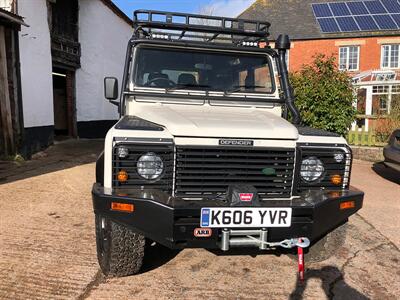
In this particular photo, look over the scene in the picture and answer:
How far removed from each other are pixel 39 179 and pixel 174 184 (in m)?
5.51

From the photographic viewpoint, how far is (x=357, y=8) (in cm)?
2486

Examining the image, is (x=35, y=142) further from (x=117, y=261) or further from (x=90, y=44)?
(x=117, y=261)

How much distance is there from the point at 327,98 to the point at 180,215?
1017cm

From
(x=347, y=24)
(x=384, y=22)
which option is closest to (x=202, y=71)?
(x=347, y=24)

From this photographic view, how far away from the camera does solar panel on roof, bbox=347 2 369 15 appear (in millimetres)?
24609

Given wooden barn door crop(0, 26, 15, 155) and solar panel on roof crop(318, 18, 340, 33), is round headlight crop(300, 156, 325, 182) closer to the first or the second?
wooden barn door crop(0, 26, 15, 155)

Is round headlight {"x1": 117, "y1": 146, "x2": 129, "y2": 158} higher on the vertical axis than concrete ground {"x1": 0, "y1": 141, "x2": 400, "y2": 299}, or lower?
higher

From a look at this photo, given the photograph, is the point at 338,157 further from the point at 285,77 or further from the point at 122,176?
the point at 122,176

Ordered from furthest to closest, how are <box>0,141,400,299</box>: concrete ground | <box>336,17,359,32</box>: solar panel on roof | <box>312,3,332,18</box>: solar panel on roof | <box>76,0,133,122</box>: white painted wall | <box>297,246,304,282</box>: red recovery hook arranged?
<box>312,3,332,18</box>: solar panel on roof → <box>336,17,359,32</box>: solar panel on roof → <box>76,0,133,122</box>: white painted wall → <box>0,141,400,299</box>: concrete ground → <box>297,246,304,282</box>: red recovery hook

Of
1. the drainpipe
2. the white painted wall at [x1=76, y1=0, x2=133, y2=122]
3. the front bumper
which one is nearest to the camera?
the front bumper

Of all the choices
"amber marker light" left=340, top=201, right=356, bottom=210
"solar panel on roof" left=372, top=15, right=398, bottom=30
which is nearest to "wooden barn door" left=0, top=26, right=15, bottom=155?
"amber marker light" left=340, top=201, right=356, bottom=210

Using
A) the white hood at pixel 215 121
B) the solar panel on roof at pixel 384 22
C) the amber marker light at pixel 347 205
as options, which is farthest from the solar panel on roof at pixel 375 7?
the amber marker light at pixel 347 205

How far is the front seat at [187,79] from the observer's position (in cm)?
426

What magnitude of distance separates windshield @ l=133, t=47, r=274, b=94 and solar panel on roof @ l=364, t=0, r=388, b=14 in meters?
23.6
